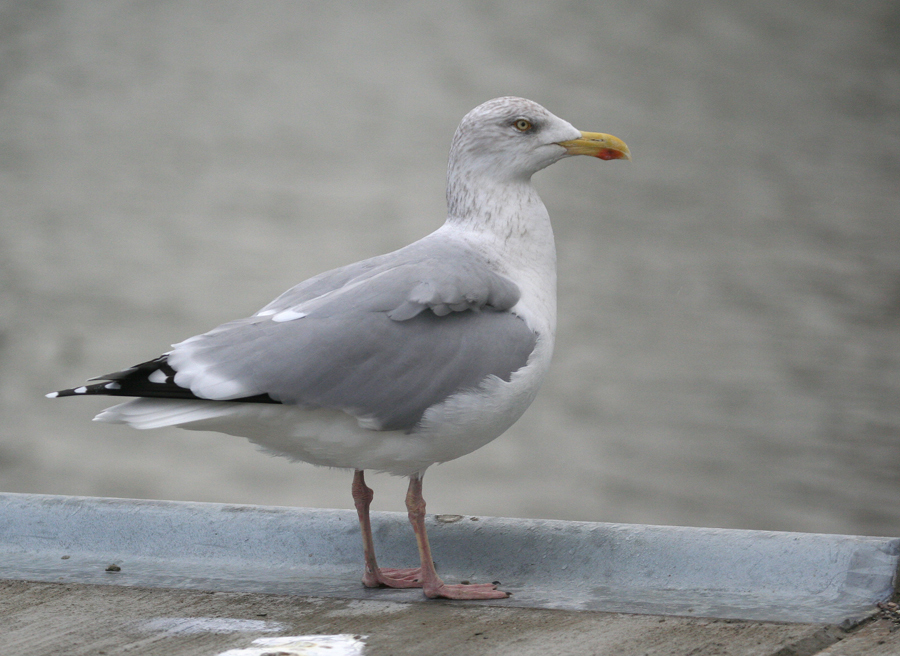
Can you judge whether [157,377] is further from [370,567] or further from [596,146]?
[596,146]

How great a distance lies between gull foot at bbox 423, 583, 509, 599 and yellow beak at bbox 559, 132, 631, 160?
3.78ft

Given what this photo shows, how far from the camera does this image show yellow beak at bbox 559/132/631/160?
9.66ft

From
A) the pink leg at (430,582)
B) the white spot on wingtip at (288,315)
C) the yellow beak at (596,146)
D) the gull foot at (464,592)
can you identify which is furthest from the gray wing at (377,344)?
the yellow beak at (596,146)

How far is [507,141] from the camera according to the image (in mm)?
2881

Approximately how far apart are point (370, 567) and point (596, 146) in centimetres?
125

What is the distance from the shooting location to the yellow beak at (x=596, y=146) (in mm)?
2945

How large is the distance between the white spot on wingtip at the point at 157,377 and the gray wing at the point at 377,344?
28 millimetres

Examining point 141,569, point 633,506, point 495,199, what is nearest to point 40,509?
point 141,569

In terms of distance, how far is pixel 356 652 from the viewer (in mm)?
2137

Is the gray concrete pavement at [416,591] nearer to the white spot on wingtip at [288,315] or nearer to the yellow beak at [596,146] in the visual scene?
the white spot on wingtip at [288,315]

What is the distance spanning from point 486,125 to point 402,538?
43.2 inches

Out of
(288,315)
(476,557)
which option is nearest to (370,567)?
(476,557)

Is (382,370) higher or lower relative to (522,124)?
lower

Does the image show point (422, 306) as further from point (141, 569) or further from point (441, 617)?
point (141, 569)
